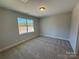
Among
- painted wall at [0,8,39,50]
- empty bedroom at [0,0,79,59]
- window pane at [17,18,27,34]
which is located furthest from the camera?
window pane at [17,18,27,34]

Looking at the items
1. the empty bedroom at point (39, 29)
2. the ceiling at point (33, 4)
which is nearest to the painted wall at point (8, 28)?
the empty bedroom at point (39, 29)

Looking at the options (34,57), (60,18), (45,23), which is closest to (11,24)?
(34,57)

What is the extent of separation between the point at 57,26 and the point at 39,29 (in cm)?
198

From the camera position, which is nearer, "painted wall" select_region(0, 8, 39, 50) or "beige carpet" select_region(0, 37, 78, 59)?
"beige carpet" select_region(0, 37, 78, 59)

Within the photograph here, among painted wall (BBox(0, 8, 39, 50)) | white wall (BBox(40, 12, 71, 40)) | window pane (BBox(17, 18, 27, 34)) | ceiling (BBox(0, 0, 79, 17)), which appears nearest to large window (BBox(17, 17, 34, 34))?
window pane (BBox(17, 18, 27, 34))

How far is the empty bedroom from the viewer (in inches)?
99.0

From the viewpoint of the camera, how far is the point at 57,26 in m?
5.24

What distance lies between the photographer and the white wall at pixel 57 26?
4.76 meters

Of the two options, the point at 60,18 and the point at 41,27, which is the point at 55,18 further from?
the point at 41,27

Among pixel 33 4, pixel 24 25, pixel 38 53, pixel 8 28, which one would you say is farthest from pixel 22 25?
pixel 38 53

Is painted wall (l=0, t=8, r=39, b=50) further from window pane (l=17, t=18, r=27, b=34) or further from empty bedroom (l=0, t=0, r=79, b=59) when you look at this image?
window pane (l=17, t=18, r=27, b=34)

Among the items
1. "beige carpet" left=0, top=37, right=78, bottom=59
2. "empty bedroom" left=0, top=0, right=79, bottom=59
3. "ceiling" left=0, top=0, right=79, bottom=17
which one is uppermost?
"ceiling" left=0, top=0, right=79, bottom=17

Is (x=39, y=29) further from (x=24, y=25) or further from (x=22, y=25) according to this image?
(x=22, y=25)

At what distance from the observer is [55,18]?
530 cm
